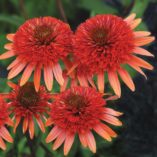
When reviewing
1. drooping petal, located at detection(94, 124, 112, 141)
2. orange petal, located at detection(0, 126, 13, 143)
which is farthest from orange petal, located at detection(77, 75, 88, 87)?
orange petal, located at detection(0, 126, 13, 143)

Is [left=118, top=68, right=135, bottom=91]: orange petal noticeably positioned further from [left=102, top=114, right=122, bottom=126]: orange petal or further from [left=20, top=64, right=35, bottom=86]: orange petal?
[left=20, top=64, right=35, bottom=86]: orange petal

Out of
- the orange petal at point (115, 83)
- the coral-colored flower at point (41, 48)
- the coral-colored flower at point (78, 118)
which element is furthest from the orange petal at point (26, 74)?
the orange petal at point (115, 83)

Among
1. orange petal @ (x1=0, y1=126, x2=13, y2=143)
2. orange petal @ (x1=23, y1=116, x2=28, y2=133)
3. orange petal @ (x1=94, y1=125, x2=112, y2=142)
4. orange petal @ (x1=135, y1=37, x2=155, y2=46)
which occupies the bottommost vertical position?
orange petal @ (x1=94, y1=125, x2=112, y2=142)

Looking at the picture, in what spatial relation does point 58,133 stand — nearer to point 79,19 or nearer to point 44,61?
point 44,61

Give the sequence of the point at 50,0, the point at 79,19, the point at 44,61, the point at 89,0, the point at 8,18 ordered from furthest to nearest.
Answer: the point at 79,19
the point at 50,0
the point at 89,0
the point at 8,18
the point at 44,61

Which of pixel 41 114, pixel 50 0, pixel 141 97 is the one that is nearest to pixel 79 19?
pixel 50 0
